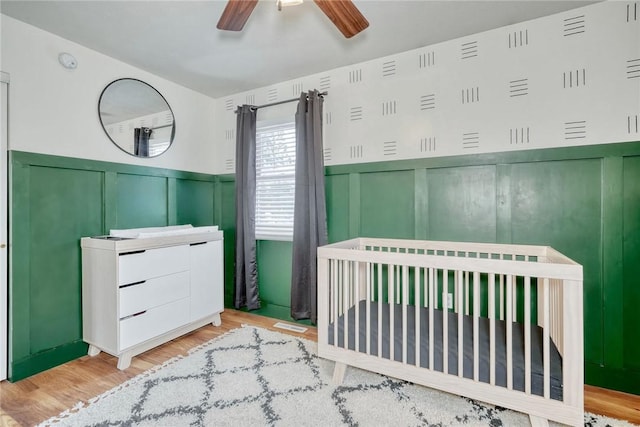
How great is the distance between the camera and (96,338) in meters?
2.09

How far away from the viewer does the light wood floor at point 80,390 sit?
1559 mm

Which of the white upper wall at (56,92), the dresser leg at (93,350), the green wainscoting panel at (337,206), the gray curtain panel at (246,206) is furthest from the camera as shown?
the gray curtain panel at (246,206)

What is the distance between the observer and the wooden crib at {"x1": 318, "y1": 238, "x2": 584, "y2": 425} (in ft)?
4.04

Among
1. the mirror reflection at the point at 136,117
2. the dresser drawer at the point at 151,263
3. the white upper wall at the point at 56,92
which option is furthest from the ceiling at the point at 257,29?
the dresser drawer at the point at 151,263

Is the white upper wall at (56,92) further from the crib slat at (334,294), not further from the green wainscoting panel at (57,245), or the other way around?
the crib slat at (334,294)

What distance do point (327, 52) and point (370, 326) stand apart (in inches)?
76.5

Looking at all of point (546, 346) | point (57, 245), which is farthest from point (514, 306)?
point (57, 245)

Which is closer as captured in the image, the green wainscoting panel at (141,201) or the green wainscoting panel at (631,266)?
the green wainscoting panel at (631,266)

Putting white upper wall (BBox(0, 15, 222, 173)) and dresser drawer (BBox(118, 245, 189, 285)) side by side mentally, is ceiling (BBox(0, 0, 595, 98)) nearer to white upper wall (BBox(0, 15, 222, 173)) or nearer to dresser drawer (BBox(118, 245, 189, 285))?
white upper wall (BBox(0, 15, 222, 173))

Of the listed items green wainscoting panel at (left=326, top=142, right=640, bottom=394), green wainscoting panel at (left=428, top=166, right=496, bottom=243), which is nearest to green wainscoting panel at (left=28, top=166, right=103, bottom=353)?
green wainscoting panel at (left=326, top=142, right=640, bottom=394)

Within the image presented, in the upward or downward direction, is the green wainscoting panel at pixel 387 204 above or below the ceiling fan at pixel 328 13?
below

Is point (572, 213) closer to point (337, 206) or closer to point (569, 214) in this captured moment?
point (569, 214)

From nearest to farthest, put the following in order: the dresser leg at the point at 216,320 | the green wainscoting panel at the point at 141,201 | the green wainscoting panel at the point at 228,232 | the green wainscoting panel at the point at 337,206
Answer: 1. the green wainscoting panel at the point at 141,201
2. the green wainscoting panel at the point at 337,206
3. the dresser leg at the point at 216,320
4. the green wainscoting panel at the point at 228,232

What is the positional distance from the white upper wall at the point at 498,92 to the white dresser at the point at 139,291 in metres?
1.44
